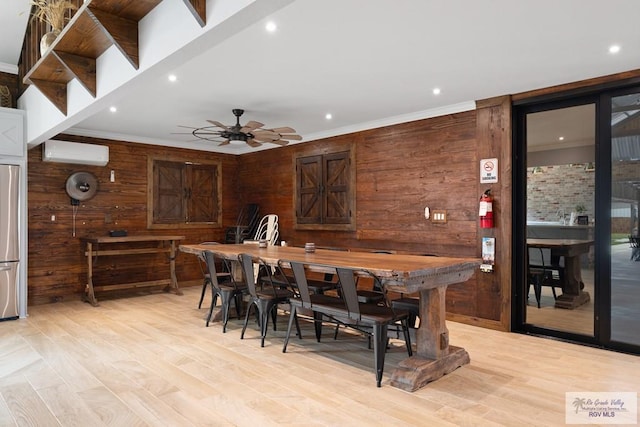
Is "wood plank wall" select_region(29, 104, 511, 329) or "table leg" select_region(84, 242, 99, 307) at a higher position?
"wood plank wall" select_region(29, 104, 511, 329)

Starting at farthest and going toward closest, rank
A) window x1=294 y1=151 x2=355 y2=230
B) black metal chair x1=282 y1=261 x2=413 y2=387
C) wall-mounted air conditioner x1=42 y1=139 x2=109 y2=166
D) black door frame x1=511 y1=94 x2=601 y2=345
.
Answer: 1. window x1=294 y1=151 x2=355 y2=230
2. wall-mounted air conditioner x1=42 y1=139 x2=109 y2=166
3. black door frame x1=511 y1=94 x2=601 y2=345
4. black metal chair x1=282 y1=261 x2=413 y2=387

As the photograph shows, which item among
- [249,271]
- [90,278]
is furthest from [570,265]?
[90,278]

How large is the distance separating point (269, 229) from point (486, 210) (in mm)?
3873

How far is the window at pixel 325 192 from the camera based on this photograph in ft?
20.3

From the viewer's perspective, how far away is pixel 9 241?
5.09 metres

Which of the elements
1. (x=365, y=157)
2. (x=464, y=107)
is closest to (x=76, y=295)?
(x=365, y=157)

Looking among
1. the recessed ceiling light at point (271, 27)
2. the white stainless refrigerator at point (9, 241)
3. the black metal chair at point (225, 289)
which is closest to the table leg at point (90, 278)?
the white stainless refrigerator at point (9, 241)

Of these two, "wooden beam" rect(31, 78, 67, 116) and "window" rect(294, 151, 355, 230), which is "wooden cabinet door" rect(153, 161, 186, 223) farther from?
"wooden beam" rect(31, 78, 67, 116)

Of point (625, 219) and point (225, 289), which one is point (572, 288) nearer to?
point (625, 219)

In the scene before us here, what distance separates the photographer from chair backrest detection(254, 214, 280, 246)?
23.9 ft

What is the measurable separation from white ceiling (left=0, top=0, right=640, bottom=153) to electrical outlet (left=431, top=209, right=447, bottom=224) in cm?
122

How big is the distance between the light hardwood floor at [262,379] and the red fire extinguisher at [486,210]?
1.19 metres

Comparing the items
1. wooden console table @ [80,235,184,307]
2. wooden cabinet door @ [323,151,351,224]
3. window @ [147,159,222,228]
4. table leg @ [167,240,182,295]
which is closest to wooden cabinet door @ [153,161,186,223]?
window @ [147,159,222,228]

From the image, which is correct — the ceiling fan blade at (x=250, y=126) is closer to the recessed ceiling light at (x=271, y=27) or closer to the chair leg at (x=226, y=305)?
the recessed ceiling light at (x=271, y=27)
